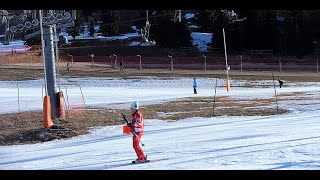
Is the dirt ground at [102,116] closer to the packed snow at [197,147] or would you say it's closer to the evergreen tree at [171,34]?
the packed snow at [197,147]

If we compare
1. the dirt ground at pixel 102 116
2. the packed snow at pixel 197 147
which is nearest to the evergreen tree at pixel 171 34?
the dirt ground at pixel 102 116

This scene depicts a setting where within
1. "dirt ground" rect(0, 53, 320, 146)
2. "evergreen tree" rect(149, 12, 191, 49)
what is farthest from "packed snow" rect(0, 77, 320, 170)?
"evergreen tree" rect(149, 12, 191, 49)

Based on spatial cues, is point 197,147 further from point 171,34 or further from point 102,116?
point 171,34

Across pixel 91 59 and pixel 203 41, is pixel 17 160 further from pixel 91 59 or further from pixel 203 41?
pixel 91 59

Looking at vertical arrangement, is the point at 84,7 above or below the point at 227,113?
above

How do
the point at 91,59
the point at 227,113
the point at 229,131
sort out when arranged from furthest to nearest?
the point at 91,59 < the point at 227,113 < the point at 229,131

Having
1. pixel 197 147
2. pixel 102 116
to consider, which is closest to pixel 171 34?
pixel 102 116

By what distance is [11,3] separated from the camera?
192 centimetres

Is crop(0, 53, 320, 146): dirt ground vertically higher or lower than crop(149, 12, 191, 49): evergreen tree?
lower

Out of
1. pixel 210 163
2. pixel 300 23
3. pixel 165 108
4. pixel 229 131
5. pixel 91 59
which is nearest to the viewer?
pixel 210 163

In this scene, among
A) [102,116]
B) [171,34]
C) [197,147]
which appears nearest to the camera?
[197,147]

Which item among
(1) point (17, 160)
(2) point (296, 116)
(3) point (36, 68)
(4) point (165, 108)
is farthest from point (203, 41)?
(1) point (17, 160)

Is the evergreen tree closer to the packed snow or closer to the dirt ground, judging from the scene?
the dirt ground

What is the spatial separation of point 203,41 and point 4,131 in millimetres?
33798
